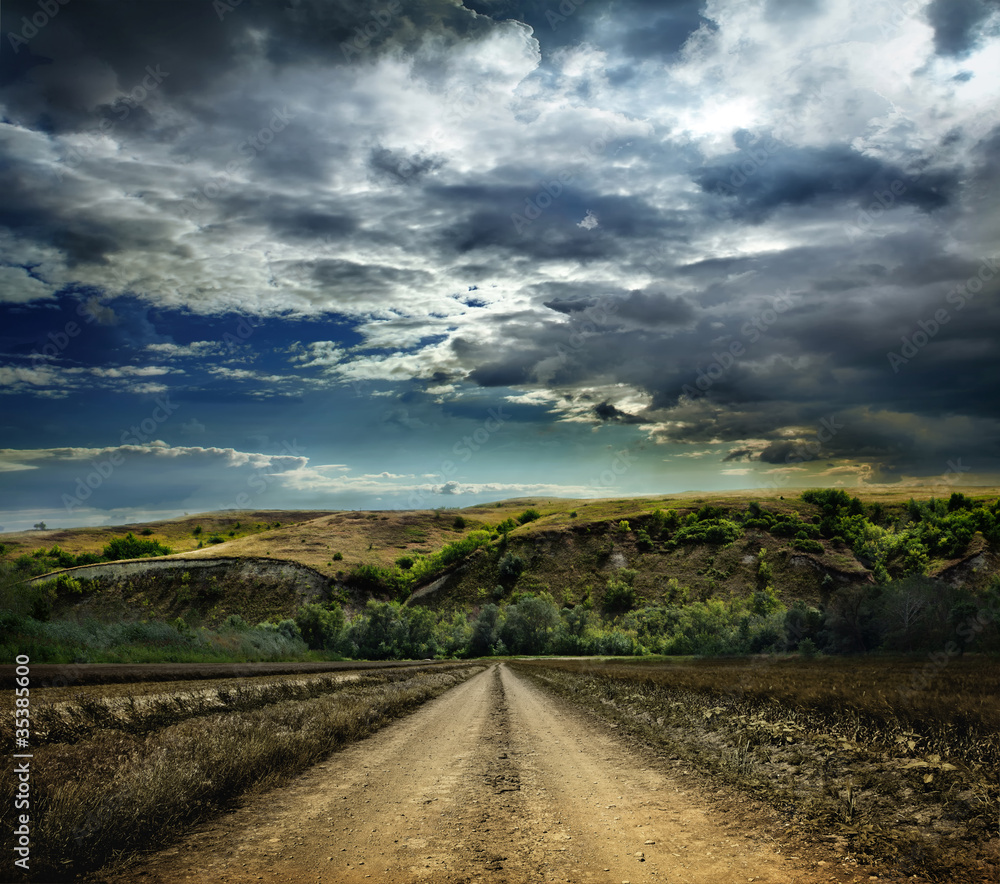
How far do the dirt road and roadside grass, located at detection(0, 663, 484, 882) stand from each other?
42cm

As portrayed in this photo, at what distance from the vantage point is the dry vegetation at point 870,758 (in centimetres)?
608

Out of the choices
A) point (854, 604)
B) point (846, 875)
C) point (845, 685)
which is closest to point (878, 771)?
point (846, 875)

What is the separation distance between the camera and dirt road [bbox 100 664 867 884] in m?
5.81

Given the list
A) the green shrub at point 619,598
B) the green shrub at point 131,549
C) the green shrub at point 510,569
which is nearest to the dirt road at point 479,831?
the green shrub at point 619,598

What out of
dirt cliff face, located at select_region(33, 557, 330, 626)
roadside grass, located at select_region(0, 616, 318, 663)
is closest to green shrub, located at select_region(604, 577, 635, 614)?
dirt cliff face, located at select_region(33, 557, 330, 626)

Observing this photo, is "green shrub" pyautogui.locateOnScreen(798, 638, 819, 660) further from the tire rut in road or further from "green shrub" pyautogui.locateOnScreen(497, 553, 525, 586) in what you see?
"green shrub" pyautogui.locateOnScreen(497, 553, 525, 586)

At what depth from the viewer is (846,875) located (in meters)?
5.57

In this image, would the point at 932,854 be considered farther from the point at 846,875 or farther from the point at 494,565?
the point at 494,565

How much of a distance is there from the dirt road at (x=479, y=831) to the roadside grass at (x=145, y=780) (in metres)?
0.42

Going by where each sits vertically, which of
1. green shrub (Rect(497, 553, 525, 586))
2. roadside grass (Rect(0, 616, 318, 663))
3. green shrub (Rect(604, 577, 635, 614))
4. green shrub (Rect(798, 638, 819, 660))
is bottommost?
green shrub (Rect(604, 577, 635, 614))

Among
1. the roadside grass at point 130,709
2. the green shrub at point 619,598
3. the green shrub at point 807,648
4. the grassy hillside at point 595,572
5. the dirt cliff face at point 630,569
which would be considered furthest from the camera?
the green shrub at point 619,598

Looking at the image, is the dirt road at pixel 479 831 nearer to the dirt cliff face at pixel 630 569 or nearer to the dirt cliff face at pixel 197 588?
the dirt cliff face at pixel 630 569

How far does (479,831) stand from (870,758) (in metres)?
6.33

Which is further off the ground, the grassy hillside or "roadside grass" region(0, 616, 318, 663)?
"roadside grass" region(0, 616, 318, 663)
